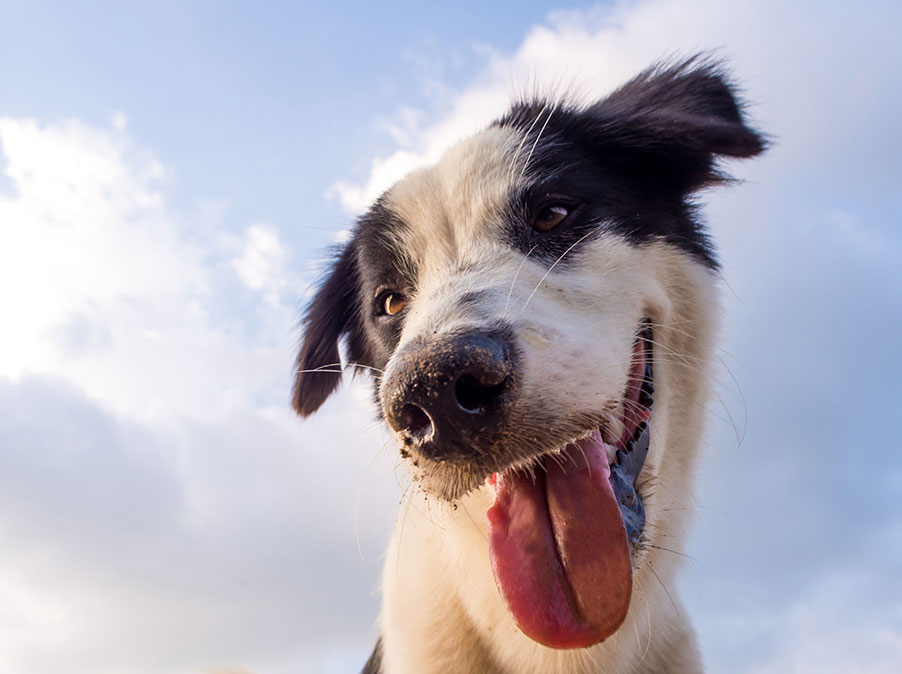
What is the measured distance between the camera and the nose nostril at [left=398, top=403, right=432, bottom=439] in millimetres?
2078

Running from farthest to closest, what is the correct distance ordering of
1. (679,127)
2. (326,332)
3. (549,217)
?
1. (326,332)
2. (679,127)
3. (549,217)

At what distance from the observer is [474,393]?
81.4 inches

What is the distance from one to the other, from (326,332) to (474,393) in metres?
2.19

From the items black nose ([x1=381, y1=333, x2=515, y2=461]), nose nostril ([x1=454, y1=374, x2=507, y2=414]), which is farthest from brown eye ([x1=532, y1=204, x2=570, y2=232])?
nose nostril ([x1=454, y1=374, x2=507, y2=414])

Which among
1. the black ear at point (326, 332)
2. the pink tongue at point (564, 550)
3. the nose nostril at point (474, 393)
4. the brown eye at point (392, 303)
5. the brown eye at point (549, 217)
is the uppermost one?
the black ear at point (326, 332)

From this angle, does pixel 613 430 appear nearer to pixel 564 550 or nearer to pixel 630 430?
pixel 630 430

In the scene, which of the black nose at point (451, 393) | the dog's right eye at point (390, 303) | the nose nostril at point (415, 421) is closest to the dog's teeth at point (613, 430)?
the black nose at point (451, 393)

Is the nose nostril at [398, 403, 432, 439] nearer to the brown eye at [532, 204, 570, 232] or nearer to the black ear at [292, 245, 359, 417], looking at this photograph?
the brown eye at [532, 204, 570, 232]

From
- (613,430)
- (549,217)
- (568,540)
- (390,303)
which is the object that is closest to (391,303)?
(390,303)

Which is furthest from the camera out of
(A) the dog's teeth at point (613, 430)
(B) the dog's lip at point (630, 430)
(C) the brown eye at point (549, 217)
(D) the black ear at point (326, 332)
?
(D) the black ear at point (326, 332)

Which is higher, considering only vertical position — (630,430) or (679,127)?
(679,127)

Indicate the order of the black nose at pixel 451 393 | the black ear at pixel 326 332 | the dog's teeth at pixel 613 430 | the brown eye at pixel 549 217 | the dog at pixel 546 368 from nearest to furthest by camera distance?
the black nose at pixel 451 393
the dog at pixel 546 368
the dog's teeth at pixel 613 430
the brown eye at pixel 549 217
the black ear at pixel 326 332

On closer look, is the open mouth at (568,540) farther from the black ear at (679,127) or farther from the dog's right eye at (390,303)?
the black ear at (679,127)

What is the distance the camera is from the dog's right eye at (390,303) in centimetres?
330
